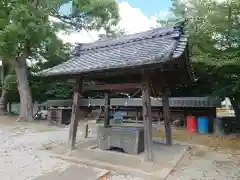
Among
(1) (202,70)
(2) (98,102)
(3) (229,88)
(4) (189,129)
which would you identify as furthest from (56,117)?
(3) (229,88)

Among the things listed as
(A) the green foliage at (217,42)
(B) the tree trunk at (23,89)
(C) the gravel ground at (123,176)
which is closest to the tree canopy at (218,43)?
(A) the green foliage at (217,42)

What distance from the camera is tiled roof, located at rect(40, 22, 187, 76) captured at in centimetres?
519

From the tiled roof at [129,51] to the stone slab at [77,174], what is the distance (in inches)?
96.0

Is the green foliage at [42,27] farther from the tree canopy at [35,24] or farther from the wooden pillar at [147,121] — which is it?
the wooden pillar at [147,121]

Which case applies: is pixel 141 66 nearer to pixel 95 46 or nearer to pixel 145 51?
pixel 145 51

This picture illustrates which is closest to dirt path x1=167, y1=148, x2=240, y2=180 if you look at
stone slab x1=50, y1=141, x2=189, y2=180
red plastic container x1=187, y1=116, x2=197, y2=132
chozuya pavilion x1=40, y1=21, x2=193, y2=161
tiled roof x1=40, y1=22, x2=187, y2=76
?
stone slab x1=50, y1=141, x2=189, y2=180

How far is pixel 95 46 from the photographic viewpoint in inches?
302

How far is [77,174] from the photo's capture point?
16.8 ft

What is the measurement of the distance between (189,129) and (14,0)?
520 inches


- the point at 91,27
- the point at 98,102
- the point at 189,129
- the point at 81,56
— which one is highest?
the point at 91,27

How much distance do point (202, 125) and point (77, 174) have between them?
8.48 metres

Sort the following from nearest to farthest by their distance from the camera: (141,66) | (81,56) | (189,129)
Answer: (141,66), (81,56), (189,129)

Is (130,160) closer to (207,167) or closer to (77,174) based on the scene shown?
(77,174)

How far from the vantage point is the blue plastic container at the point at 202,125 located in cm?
1169
